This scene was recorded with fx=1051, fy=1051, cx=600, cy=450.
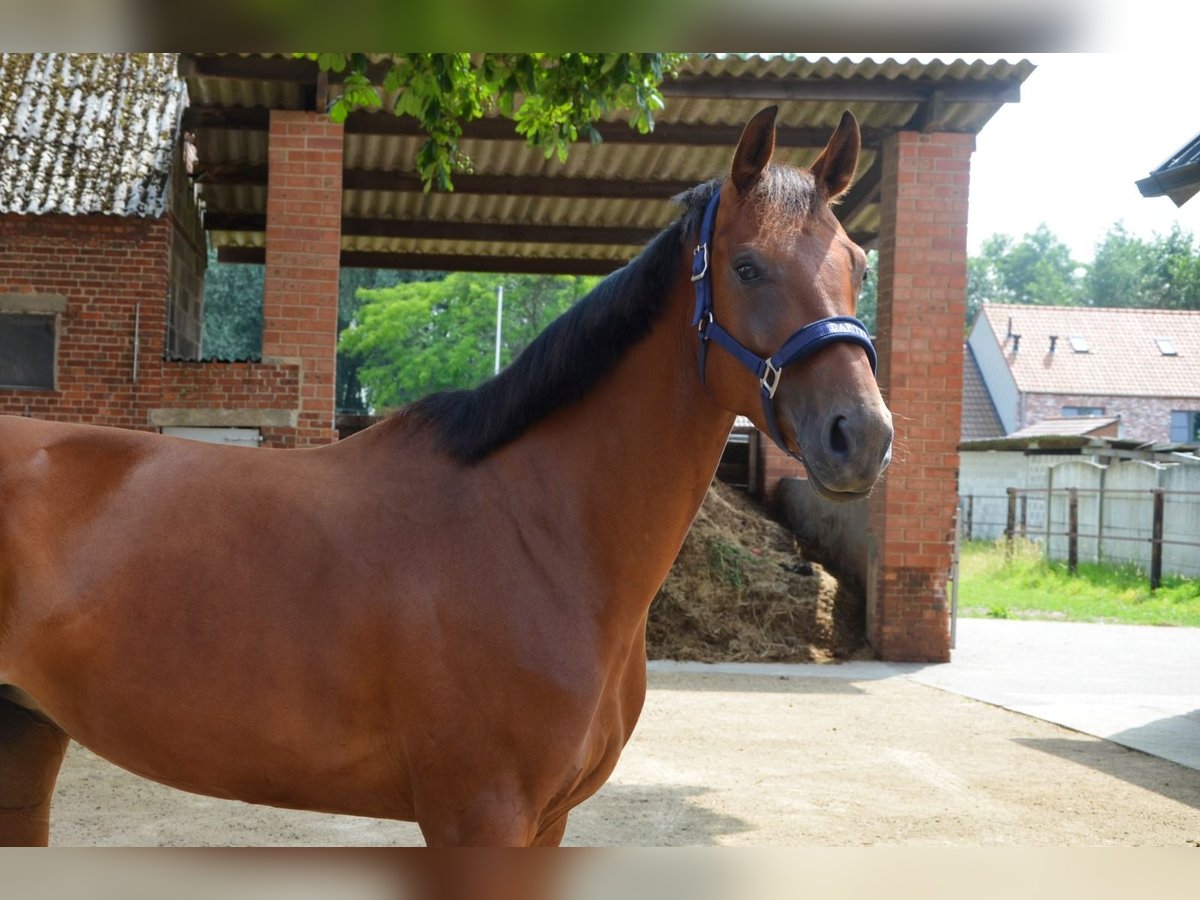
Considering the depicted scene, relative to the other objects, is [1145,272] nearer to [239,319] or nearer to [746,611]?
[239,319]

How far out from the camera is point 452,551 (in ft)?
7.54

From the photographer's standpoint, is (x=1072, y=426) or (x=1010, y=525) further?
(x=1072, y=426)

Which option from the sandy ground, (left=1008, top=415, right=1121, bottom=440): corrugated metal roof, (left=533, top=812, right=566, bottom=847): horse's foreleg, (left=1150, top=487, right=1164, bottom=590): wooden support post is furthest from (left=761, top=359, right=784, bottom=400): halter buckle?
(left=1008, top=415, right=1121, bottom=440): corrugated metal roof

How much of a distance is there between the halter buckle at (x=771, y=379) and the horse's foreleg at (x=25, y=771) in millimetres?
1940

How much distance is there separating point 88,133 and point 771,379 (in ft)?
39.0

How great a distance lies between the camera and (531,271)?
54.4ft

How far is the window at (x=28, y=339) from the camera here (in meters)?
10.9

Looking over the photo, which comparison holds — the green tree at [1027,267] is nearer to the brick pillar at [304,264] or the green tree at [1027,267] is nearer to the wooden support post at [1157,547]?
the wooden support post at [1157,547]

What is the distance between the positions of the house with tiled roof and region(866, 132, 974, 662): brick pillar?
106 ft

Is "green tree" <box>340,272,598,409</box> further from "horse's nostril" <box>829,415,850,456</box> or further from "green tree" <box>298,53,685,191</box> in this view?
"horse's nostril" <box>829,415,850,456</box>

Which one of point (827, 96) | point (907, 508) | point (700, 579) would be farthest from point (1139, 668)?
point (827, 96)

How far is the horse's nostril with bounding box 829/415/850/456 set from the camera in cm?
195

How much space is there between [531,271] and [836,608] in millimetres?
7822

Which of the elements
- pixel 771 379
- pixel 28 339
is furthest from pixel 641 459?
pixel 28 339
